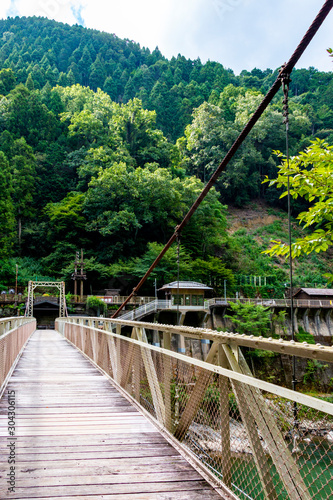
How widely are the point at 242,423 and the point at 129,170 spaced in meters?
45.3

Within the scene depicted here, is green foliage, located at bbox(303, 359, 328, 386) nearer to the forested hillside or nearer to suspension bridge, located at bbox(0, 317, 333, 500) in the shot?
the forested hillside

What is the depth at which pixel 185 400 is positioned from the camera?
3.01m

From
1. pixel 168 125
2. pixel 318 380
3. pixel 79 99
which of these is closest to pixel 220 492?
pixel 318 380

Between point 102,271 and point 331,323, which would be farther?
point 102,271

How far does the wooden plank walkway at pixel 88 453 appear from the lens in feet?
7.24

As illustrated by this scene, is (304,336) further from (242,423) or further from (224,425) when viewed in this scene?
(242,423)

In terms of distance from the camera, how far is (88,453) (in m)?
2.85

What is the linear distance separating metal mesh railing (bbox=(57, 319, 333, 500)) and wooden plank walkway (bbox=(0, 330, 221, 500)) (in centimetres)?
19

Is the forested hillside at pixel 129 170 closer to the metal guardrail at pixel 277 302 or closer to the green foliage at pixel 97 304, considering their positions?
the metal guardrail at pixel 277 302

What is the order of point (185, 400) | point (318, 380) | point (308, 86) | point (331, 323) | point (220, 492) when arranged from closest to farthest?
1. point (220, 492)
2. point (185, 400)
3. point (318, 380)
4. point (331, 323)
5. point (308, 86)

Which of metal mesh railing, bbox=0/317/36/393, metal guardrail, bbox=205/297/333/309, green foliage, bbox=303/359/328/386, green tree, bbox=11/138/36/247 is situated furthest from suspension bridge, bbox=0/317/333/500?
green tree, bbox=11/138/36/247

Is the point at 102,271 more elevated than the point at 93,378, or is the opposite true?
the point at 102,271

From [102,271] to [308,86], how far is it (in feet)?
218

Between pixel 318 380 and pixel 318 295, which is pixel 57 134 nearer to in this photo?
pixel 318 295
